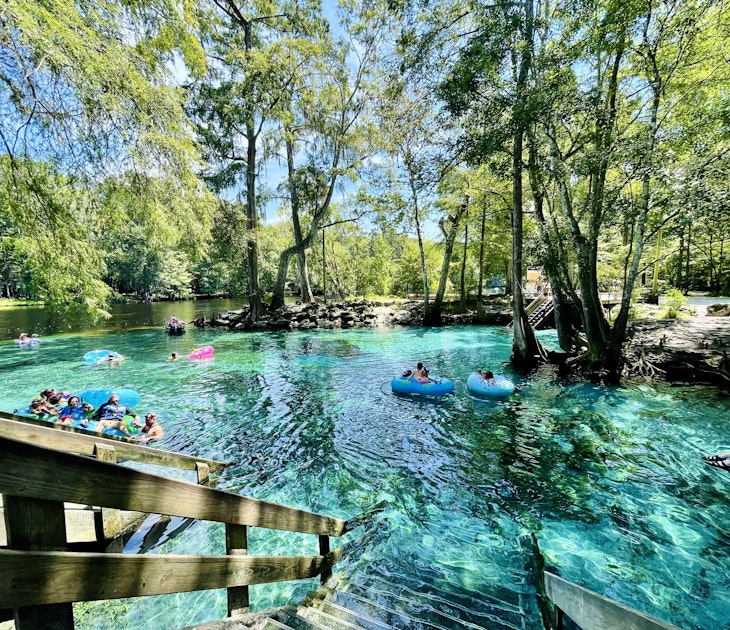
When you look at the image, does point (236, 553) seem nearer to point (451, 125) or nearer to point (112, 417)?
point (112, 417)

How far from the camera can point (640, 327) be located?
56.6 feet

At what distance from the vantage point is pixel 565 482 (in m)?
6.48

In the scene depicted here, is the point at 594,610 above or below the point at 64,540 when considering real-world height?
below

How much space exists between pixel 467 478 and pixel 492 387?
4902mm

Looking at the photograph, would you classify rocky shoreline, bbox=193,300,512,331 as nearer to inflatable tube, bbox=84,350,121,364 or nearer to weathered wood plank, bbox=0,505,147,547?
inflatable tube, bbox=84,350,121,364

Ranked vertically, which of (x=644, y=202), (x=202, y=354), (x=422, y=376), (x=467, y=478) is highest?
(x=644, y=202)

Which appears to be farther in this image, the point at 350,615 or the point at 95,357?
the point at 95,357

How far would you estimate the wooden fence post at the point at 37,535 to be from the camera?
1.34m

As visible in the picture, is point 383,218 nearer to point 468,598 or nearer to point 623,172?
point 623,172

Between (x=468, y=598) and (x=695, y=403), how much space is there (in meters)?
10.1

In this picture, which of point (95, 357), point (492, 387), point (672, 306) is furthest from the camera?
point (672, 306)

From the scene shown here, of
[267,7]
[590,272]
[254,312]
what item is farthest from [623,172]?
[267,7]

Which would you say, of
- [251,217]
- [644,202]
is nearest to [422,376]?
[644,202]

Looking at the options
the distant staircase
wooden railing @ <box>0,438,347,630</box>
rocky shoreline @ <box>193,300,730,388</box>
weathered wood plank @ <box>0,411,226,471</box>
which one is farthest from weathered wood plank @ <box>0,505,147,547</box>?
the distant staircase
